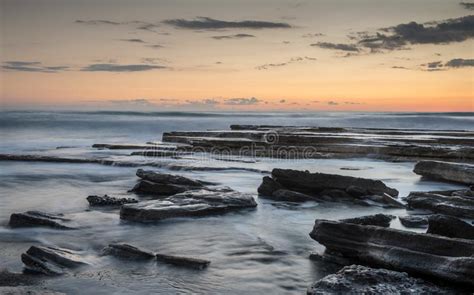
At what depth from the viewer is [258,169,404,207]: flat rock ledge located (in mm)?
8664

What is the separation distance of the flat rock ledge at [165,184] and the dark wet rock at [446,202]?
3586 mm

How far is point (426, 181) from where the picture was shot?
11398 mm

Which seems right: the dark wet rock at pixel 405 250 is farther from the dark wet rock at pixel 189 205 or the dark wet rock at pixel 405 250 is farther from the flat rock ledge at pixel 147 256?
the dark wet rock at pixel 189 205

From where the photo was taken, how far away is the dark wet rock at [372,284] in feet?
12.3

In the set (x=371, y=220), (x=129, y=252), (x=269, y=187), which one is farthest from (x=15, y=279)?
(x=269, y=187)

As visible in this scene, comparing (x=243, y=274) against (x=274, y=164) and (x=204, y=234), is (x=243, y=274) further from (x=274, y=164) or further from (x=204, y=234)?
(x=274, y=164)

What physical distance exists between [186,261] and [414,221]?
3.23m

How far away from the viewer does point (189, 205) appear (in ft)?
24.5

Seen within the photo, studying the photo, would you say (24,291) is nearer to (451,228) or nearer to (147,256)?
(147,256)

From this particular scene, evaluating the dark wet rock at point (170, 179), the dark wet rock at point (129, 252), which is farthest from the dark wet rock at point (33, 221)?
the dark wet rock at point (170, 179)

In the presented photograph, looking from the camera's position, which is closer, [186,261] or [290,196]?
[186,261]

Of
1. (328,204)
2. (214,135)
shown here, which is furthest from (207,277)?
(214,135)

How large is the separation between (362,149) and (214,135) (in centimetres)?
811

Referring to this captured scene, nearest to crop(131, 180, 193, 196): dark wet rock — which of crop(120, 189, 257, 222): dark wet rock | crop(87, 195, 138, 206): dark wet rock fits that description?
crop(120, 189, 257, 222): dark wet rock
